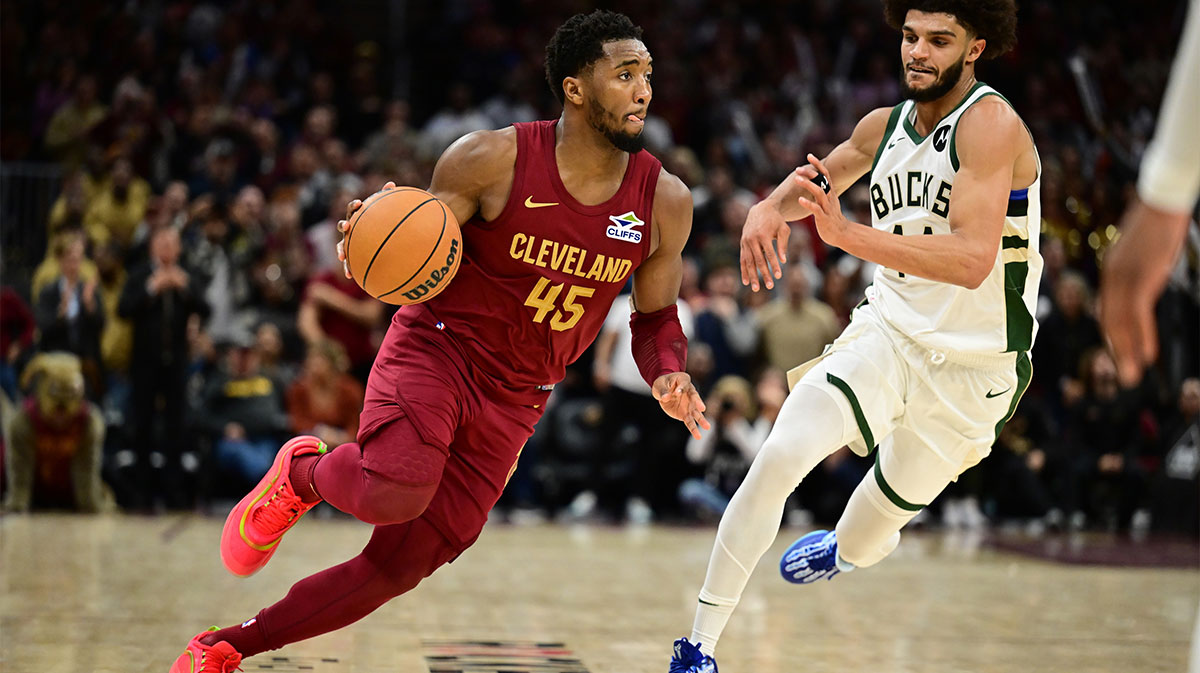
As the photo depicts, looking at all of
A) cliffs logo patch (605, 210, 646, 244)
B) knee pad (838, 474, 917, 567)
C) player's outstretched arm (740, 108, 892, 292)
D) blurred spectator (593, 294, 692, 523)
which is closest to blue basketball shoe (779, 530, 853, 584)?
knee pad (838, 474, 917, 567)

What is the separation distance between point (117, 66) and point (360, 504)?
38.1 feet

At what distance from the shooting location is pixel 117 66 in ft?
46.0

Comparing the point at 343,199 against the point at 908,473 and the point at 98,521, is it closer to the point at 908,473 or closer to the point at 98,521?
the point at 98,521

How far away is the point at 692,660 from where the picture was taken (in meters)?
4.14

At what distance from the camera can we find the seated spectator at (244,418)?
35.0ft

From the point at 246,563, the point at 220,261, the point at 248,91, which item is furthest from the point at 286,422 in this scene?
the point at 246,563

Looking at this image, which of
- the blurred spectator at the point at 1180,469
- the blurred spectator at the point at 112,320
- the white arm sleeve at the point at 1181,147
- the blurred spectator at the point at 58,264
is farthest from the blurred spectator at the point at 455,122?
the white arm sleeve at the point at 1181,147

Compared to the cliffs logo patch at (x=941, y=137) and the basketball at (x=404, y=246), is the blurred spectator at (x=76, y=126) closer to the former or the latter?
the basketball at (x=404, y=246)

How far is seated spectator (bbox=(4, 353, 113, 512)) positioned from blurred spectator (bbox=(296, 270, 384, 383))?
5.81 ft

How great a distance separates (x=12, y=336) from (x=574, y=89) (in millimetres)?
8002

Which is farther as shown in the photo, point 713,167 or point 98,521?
point 713,167

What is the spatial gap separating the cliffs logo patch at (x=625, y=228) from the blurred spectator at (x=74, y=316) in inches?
292

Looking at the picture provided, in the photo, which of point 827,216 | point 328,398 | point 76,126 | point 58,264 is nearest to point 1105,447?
point 328,398

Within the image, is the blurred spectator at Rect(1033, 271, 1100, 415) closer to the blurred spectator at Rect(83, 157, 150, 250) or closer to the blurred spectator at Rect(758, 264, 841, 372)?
the blurred spectator at Rect(758, 264, 841, 372)
